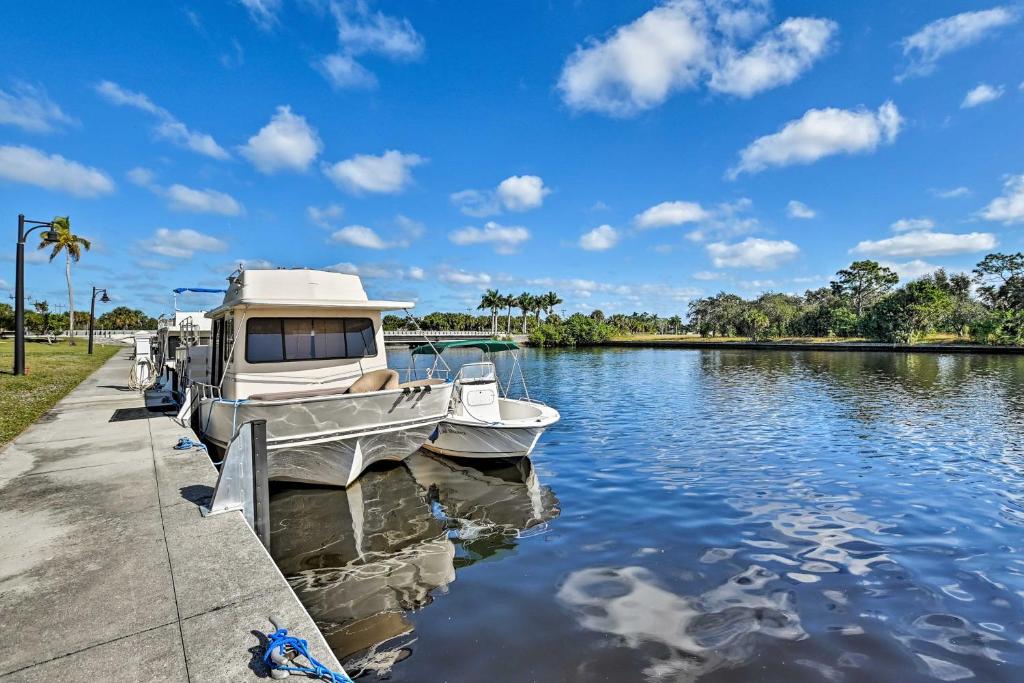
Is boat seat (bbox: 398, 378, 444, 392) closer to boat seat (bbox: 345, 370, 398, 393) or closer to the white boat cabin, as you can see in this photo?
boat seat (bbox: 345, 370, 398, 393)

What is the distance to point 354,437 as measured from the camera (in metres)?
9.50

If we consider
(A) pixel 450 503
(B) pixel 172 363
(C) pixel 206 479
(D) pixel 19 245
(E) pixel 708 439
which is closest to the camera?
(C) pixel 206 479

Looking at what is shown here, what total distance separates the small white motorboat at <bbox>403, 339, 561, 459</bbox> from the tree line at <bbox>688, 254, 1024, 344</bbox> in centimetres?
7896

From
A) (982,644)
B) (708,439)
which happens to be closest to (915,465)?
(708,439)

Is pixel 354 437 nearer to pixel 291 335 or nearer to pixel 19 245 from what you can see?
pixel 291 335

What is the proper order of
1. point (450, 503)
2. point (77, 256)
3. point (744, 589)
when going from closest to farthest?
point (744, 589)
point (450, 503)
point (77, 256)

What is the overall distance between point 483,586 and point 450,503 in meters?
3.74

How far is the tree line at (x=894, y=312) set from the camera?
72787 millimetres

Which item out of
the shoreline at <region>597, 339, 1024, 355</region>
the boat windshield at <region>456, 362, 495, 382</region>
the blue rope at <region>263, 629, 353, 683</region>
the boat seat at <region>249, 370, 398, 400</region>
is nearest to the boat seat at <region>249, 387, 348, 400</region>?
the boat seat at <region>249, 370, 398, 400</region>

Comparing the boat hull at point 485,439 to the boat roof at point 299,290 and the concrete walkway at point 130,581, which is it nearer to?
the boat roof at point 299,290

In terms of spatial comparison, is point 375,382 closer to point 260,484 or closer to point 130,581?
point 260,484

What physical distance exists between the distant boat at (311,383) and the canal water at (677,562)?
4.08 feet

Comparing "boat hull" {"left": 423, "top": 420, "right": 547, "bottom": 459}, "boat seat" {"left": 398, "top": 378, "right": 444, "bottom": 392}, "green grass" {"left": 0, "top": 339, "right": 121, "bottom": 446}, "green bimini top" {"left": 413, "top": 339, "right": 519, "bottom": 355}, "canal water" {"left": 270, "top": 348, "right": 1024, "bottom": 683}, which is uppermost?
"green bimini top" {"left": 413, "top": 339, "right": 519, "bottom": 355}

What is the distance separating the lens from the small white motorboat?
12.2 m
